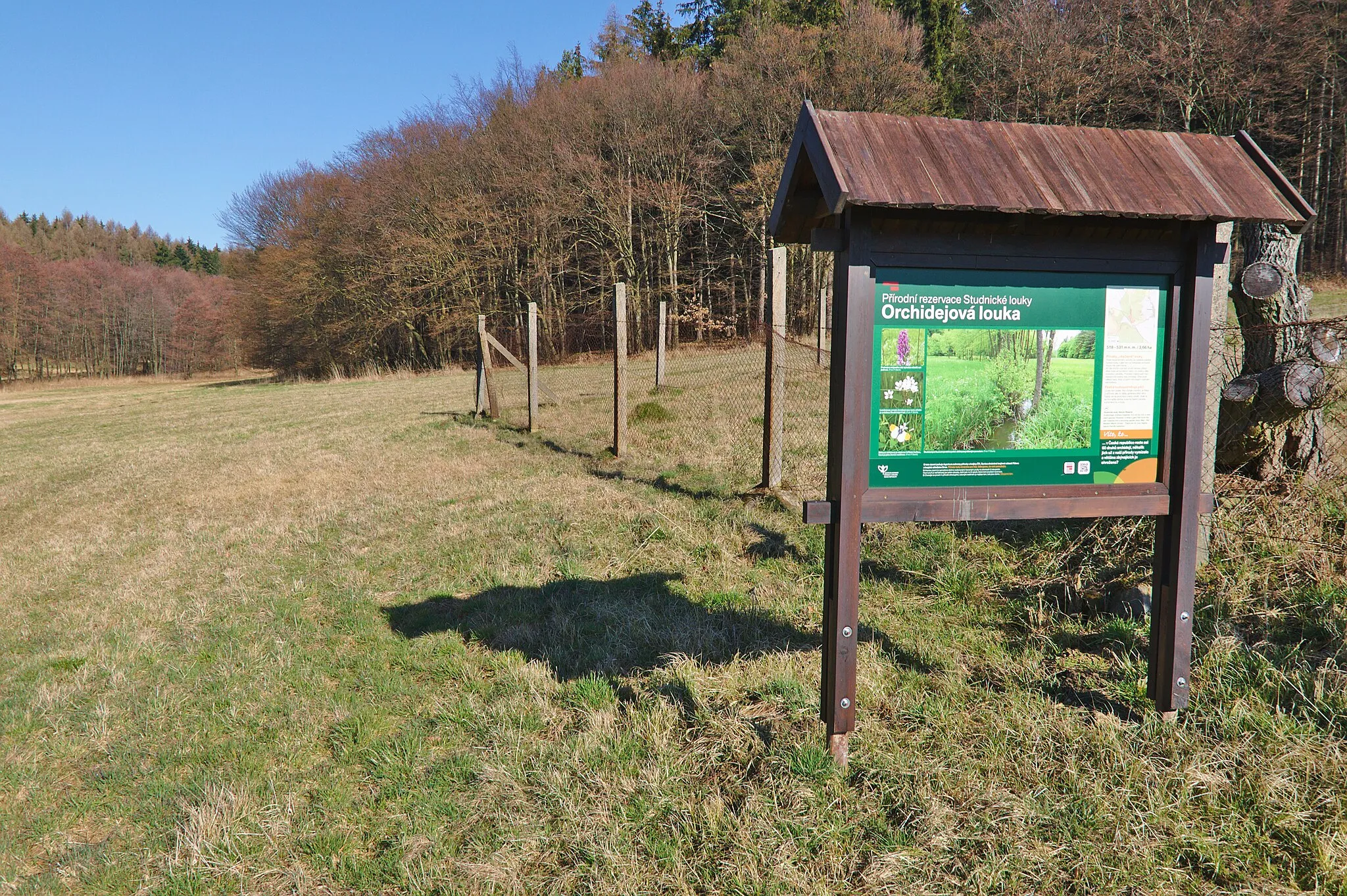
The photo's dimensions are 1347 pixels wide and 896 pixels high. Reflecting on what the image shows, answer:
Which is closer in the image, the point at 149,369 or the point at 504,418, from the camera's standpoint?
the point at 504,418

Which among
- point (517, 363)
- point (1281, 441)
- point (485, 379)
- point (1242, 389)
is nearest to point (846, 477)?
point (1242, 389)

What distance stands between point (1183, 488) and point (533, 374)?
10.4 meters

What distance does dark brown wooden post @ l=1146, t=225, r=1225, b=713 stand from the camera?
3352mm

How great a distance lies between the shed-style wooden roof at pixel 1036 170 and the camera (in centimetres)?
299

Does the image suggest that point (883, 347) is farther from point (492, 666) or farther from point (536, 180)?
point (536, 180)

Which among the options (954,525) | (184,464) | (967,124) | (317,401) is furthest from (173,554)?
(317,401)

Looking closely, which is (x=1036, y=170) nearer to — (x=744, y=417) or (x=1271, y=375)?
(x=1271, y=375)

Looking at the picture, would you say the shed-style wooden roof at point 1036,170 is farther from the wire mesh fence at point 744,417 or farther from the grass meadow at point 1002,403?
the wire mesh fence at point 744,417

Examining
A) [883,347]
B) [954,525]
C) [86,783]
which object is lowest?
[86,783]

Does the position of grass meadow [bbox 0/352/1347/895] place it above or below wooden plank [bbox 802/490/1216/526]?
below

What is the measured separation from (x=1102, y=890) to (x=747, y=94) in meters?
29.8

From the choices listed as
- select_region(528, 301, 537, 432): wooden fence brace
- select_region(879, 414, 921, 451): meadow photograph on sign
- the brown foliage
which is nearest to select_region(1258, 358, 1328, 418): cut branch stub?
select_region(879, 414, 921, 451): meadow photograph on sign

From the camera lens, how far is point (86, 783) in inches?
148

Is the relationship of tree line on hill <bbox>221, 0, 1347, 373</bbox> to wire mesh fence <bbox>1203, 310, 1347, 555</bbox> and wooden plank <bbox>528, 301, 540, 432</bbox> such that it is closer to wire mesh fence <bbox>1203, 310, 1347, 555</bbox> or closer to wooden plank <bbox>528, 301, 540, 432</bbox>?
wooden plank <bbox>528, 301, 540, 432</bbox>
